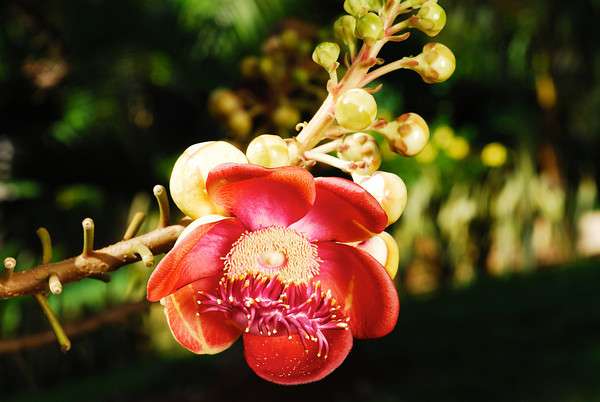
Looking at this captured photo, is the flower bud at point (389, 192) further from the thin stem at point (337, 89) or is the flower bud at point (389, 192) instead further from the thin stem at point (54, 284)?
the thin stem at point (54, 284)

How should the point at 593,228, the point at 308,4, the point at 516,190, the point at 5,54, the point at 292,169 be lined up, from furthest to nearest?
the point at 593,228 → the point at 516,190 → the point at 308,4 → the point at 5,54 → the point at 292,169

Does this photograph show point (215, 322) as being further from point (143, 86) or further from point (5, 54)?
point (143, 86)

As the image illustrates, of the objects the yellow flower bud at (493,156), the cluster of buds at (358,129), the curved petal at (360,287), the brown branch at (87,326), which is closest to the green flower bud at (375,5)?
the cluster of buds at (358,129)

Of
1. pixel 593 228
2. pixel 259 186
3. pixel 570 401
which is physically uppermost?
pixel 259 186

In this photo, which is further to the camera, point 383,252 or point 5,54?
point 5,54

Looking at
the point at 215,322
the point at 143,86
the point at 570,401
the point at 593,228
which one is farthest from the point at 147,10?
the point at 593,228

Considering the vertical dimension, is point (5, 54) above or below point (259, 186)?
below

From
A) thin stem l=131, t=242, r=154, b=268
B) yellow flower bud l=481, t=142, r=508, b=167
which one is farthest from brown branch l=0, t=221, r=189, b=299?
yellow flower bud l=481, t=142, r=508, b=167
